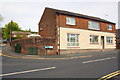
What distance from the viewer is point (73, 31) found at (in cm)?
1833

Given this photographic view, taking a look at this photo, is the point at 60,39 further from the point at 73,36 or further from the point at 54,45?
the point at 73,36

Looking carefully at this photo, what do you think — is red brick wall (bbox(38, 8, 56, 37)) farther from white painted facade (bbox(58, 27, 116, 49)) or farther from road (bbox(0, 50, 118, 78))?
road (bbox(0, 50, 118, 78))

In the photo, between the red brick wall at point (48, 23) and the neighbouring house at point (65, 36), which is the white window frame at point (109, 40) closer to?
the neighbouring house at point (65, 36)

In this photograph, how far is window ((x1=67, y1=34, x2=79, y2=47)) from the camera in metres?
17.6

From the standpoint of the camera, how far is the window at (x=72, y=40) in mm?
17606

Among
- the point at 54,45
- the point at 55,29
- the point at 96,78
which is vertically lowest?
the point at 96,78

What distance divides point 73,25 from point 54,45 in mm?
5667

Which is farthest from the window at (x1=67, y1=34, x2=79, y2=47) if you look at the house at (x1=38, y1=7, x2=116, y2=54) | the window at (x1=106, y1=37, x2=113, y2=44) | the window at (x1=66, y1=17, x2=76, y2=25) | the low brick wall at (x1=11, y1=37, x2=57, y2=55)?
the window at (x1=106, y1=37, x2=113, y2=44)

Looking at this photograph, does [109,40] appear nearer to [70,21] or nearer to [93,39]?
[93,39]

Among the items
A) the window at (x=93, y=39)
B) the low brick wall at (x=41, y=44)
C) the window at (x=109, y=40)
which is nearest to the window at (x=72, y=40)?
the low brick wall at (x=41, y=44)

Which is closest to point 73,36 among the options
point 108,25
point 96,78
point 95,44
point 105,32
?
point 95,44

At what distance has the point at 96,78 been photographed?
198 inches

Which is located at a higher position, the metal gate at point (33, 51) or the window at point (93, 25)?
the window at point (93, 25)

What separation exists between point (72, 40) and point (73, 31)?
176cm
